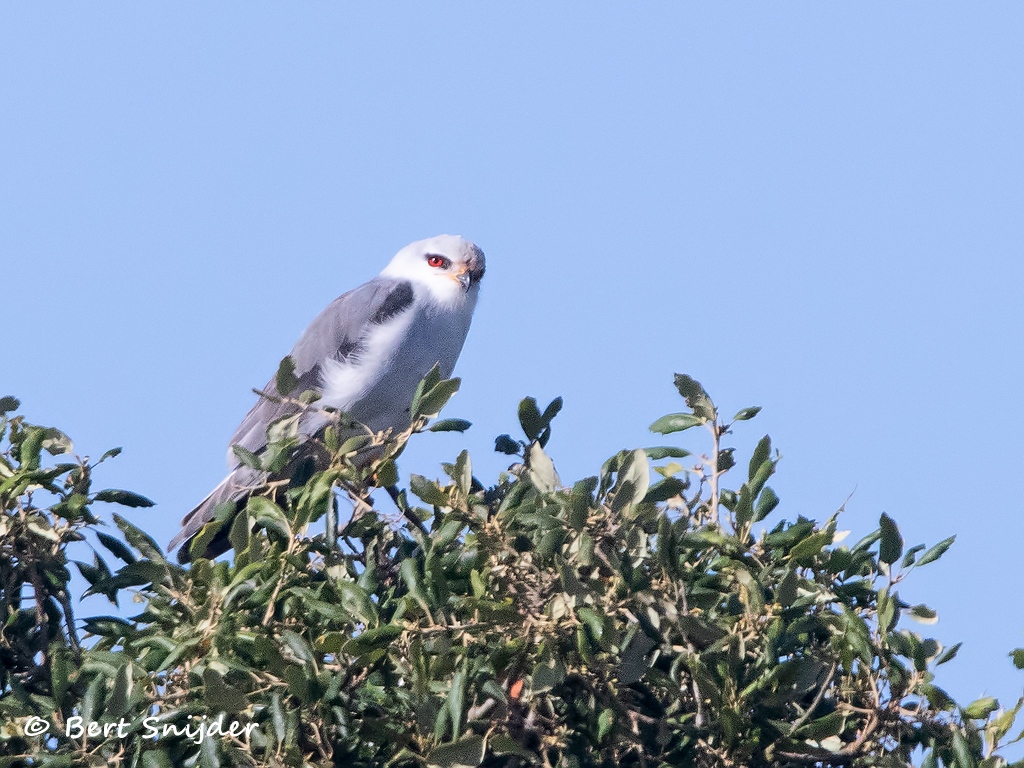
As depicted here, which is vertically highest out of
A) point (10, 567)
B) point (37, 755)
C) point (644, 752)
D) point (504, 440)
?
point (504, 440)

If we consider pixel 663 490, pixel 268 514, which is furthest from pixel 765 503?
pixel 268 514

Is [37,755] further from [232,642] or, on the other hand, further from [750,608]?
[750,608]

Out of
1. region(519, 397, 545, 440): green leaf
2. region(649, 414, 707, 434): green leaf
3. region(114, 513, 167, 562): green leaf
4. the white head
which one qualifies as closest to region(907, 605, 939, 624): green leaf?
region(649, 414, 707, 434): green leaf

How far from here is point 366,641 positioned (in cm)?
306

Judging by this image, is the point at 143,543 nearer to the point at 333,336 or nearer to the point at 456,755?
the point at 456,755

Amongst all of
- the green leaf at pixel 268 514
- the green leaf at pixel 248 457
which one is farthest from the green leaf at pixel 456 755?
the green leaf at pixel 248 457

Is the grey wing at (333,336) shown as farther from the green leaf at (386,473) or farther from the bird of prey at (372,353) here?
the green leaf at (386,473)

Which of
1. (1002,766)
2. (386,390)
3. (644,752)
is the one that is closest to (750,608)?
(644,752)

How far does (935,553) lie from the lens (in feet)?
10.8

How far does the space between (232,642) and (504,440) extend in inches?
43.8

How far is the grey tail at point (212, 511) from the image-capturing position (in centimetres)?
637

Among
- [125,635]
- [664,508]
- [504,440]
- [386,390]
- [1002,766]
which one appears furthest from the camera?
[386,390]

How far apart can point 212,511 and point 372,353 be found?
1200mm

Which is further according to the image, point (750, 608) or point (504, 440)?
point (504, 440)
